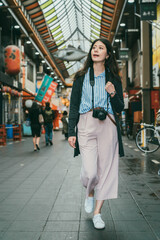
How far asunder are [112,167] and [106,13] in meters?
18.0

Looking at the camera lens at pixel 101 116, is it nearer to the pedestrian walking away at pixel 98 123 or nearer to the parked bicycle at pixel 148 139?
the pedestrian walking away at pixel 98 123

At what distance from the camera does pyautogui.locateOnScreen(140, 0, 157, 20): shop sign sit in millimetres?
11156

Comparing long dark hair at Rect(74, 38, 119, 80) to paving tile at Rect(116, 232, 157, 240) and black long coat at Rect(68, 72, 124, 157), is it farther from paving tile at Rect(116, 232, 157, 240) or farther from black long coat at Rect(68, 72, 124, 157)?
paving tile at Rect(116, 232, 157, 240)

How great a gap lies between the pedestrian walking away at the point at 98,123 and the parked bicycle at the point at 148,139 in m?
5.72

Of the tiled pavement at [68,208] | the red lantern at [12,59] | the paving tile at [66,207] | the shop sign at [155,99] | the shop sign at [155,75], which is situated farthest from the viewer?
the red lantern at [12,59]

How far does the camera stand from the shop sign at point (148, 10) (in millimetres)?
11156

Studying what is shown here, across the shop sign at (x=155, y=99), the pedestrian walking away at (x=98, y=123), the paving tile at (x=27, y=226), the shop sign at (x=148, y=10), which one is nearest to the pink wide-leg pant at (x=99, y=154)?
the pedestrian walking away at (x=98, y=123)

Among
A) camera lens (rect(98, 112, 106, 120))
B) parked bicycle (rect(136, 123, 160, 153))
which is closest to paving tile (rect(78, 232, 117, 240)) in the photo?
camera lens (rect(98, 112, 106, 120))

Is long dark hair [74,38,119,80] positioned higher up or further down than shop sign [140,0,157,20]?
further down

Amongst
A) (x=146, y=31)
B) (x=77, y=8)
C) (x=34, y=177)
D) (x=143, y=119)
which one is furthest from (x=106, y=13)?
(x=34, y=177)

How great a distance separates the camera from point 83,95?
298 centimetres

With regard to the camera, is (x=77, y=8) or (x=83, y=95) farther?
(x=77, y=8)

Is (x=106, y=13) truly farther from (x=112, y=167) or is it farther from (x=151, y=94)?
(x=112, y=167)

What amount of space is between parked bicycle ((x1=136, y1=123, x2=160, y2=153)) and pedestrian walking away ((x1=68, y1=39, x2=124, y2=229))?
18.8ft
